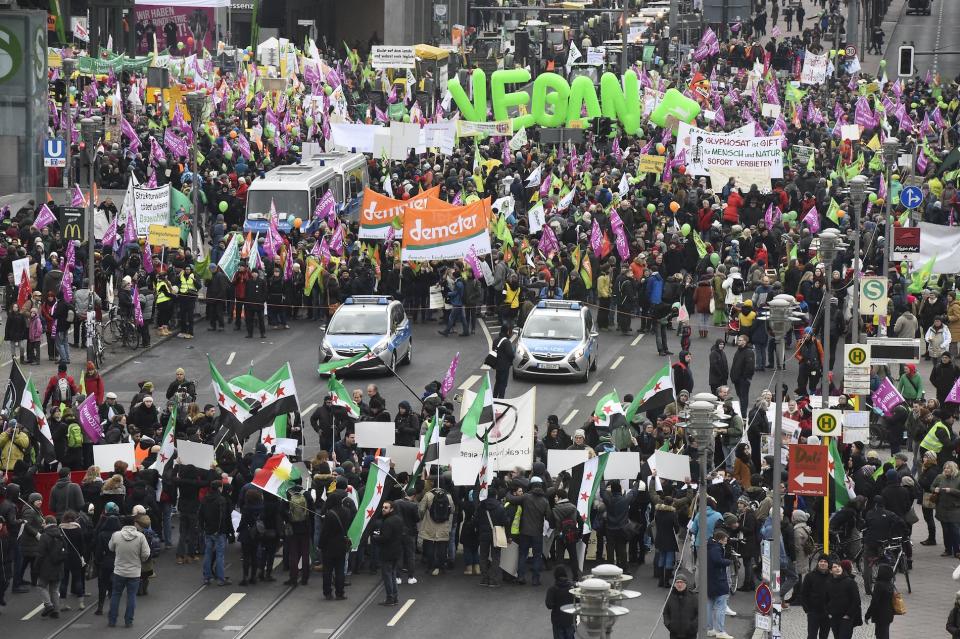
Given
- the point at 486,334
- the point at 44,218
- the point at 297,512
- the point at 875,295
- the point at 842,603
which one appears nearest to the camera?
the point at 842,603

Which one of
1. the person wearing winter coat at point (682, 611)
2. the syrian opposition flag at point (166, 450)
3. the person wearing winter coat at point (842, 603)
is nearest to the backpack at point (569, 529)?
the person wearing winter coat at point (682, 611)

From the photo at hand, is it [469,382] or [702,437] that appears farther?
[469,382]

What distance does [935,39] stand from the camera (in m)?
96.2

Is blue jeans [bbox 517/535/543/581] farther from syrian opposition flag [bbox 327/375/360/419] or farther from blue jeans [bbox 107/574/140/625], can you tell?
syrian opposition flag [bbox 327/375/360/419]

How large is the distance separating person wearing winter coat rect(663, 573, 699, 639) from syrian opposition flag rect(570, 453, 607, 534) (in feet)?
11.5

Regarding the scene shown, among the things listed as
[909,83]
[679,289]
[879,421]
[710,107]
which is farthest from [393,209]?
[909,83]

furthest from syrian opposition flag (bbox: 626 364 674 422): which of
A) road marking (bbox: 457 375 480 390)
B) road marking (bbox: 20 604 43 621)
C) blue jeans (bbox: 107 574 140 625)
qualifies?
road marking (bbox: 20 604 43 621)

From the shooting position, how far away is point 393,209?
4212 centimetres

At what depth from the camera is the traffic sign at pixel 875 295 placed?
3275 centimetres

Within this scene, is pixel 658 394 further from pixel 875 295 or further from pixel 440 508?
pixel 440 508

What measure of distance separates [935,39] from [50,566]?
7860 cm

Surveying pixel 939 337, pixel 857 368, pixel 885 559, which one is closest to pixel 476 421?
pixel 885 559

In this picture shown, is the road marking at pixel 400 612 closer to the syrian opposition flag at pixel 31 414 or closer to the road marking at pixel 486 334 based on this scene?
the syrian opposition flag at pixel 31 414

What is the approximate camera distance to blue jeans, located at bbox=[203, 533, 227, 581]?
83.6ft
